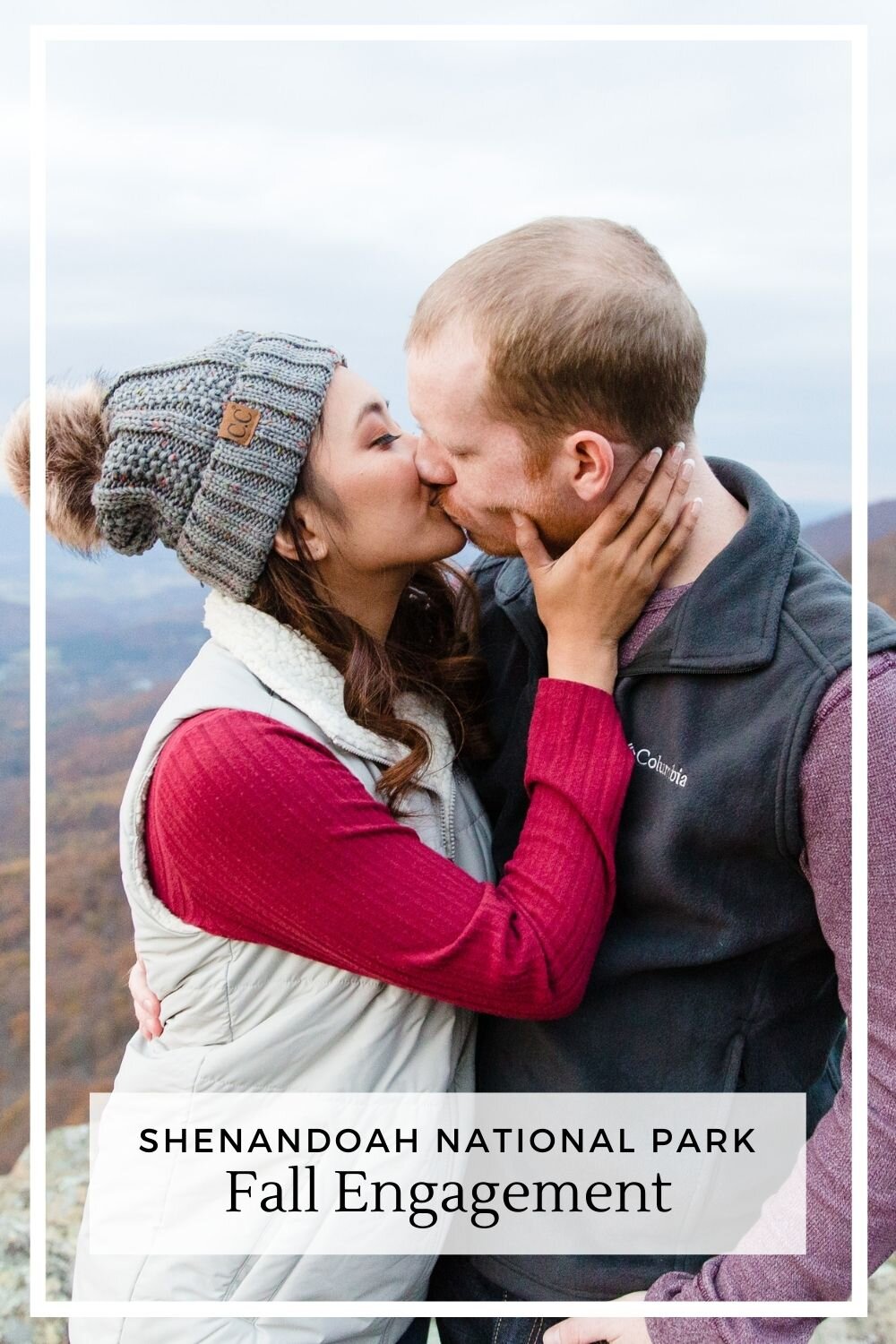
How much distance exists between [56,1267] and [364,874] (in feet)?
5.53

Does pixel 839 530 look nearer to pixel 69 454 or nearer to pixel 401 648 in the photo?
pixel 401 648

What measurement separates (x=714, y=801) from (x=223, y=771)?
0.59 m

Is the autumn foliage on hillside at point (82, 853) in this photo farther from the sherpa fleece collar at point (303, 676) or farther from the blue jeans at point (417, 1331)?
the blue jeans at point (417, 1331)

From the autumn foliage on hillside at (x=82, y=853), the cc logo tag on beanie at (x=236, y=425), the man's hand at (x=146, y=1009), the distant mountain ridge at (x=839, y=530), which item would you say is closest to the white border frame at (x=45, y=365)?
the man's hand at (x=146, y=1009)

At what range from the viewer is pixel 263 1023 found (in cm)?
149

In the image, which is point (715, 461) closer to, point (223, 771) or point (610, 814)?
point (610, 814)

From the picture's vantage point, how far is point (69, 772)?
296 centimetres

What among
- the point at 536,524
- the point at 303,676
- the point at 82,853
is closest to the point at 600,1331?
the point at 303,676

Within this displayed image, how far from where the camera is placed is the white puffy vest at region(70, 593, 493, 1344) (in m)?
1.46

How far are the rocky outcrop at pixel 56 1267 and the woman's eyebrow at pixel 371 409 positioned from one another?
77.9 inches

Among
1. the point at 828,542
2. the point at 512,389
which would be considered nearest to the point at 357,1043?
the point at 512,389

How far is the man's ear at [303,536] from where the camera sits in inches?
63.1

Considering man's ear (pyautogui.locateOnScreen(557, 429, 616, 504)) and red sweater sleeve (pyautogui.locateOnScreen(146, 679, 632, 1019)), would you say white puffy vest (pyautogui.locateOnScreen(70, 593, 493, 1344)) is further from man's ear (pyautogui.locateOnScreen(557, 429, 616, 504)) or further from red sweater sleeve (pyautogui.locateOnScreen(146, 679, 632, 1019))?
man's ear (pyautogui.locateOnScreen(557, 429, 616, 504))

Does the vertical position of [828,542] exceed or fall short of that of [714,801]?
it exceeds it
